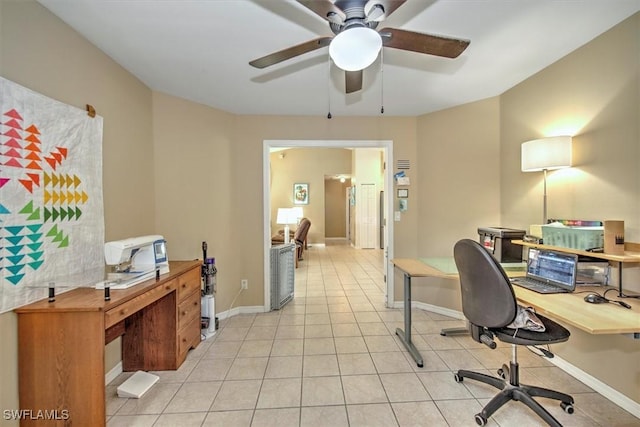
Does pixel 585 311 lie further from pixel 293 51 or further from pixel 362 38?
pixel 293 51

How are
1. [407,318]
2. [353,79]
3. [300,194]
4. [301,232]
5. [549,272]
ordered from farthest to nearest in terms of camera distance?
[300,194], [301,232], [407,318], [549,272], [353,79]

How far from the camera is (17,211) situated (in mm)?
1417

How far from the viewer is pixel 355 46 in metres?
1.22

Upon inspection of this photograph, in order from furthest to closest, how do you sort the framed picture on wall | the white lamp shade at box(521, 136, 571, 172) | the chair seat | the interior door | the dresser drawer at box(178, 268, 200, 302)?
the framed picture on wall < the interior door < the dresser drawer at box(178, 268, 200, 302) < the white lamp shade at box(521, 136, 571, 172) < the chair seat

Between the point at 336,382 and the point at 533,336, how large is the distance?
1.33m

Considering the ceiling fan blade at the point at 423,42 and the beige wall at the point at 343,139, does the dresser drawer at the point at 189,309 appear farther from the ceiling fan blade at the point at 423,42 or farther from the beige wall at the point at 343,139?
the ceiling fan blade at the point at 423,42

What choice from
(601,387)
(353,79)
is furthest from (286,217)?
(601,387)

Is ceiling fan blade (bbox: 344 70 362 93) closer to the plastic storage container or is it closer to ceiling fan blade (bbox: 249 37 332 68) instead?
ceiling fan blade (bbox: 249 37 332 68)

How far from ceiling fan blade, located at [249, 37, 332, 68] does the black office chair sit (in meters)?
1.44

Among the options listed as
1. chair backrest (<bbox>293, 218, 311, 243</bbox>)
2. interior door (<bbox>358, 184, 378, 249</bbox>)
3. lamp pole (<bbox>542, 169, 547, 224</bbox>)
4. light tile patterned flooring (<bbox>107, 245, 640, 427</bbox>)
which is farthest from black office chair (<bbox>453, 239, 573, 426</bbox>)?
interior door (<bbox>358, 184, 378, 249</bbox>)

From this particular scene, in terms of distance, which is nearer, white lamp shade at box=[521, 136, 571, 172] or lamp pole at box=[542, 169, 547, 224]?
white lamp shade at box=[521, 136, 571, 172]

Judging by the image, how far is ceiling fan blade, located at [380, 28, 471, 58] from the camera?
4.48 feet

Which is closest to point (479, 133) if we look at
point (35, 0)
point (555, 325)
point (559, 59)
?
point (559, 59)

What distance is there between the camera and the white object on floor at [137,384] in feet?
6.25
